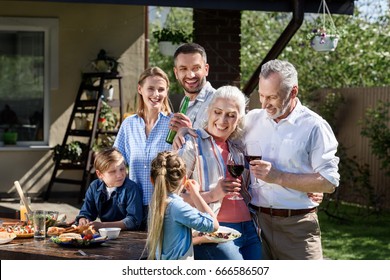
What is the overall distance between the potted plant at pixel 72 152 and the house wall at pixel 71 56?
38 centimetres

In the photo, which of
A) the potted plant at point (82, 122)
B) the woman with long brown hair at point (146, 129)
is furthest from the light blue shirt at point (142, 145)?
the potted plant at point (82, 122)

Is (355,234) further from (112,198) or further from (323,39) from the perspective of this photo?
(112,198)

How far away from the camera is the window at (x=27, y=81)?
10.8 m

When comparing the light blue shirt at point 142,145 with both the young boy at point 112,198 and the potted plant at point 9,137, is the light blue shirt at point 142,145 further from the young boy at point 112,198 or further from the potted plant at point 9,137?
the potted plant at point 9,137

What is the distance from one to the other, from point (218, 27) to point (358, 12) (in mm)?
5599

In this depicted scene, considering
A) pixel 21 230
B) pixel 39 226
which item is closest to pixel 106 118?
pixel 21 230

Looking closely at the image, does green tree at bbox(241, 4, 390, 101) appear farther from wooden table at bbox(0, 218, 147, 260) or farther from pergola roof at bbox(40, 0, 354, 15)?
wooden table at bbox(0, 218, 147, 260)

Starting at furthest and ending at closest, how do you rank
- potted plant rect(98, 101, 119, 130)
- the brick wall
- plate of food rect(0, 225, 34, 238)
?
potted plant rect(98, 101, 119, 130) < the brick wall < plate of food rect(0, 225, 34, 238)

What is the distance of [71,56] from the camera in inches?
428

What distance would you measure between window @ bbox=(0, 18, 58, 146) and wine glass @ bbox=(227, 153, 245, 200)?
23.9 ft

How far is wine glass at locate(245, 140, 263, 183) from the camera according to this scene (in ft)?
12.5

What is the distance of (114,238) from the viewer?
4.35 metres

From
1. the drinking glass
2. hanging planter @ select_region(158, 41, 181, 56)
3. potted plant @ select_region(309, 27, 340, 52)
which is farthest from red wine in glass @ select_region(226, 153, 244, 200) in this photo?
hanging planter @ select_region(158, 41, 181, 56)
